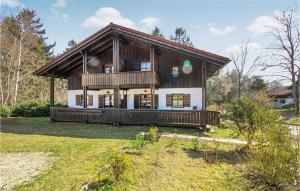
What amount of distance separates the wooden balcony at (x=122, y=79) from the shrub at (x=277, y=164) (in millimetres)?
11909

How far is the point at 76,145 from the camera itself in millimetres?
10320

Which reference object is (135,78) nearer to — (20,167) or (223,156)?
(223,156)

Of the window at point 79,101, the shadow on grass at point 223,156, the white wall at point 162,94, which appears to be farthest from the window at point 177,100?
the shadow on grass at point 223,156

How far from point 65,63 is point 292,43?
30507mm

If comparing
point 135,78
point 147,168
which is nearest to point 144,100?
point 135,78

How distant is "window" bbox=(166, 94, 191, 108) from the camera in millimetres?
19766

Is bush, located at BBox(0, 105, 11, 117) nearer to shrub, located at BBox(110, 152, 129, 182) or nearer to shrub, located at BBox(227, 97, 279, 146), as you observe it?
shrub, located at BBox(110, 152, 129, 182)

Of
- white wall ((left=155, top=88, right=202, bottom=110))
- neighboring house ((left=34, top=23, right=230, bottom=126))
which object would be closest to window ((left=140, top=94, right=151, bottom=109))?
neighboring house ((left=34, top=23, right=230, bottom=126))

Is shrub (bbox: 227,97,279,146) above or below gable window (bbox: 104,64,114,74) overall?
below

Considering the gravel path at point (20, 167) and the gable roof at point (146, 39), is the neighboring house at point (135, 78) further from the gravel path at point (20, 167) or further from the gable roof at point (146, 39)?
the gravel path at point (20, 167)

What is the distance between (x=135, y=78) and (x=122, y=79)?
1054mm

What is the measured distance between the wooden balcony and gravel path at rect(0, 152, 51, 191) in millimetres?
9946

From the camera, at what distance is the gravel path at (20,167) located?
627cm

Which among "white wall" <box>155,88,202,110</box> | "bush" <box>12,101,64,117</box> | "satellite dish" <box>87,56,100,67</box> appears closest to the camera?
"white wall" <box>155,88,202,110</box>
